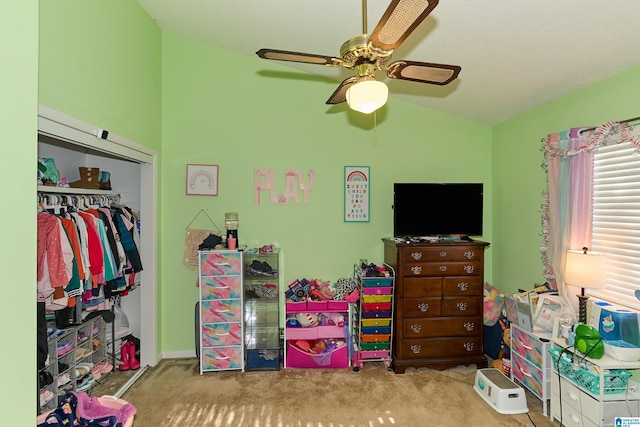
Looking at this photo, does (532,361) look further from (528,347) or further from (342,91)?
(342,91)

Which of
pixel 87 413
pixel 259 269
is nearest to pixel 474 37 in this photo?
pixel 259 269

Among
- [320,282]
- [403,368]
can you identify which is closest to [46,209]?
[320,282]

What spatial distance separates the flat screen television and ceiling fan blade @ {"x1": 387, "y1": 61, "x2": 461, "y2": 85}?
1710 millimetres

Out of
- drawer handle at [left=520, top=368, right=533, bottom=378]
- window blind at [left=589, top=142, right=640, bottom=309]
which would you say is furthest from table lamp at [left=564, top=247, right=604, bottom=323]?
drawer handle at [left=520, top=368, right=533, bottom=378]

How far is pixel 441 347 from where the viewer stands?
10.8 ft

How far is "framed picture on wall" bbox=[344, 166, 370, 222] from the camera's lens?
375 cm

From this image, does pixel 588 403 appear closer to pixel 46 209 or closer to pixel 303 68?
pixel 303 68

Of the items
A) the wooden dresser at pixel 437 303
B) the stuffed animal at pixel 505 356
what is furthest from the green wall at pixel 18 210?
the stuffed animal at pixel 505 356

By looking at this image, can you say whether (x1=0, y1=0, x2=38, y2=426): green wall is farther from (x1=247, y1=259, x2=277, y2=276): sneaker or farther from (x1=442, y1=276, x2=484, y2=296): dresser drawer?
(x1=442, y1=276, x2=484, y2=296): dresser drawer

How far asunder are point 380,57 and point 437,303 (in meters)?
2.46

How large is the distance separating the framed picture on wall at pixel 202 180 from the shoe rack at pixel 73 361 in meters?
1.45

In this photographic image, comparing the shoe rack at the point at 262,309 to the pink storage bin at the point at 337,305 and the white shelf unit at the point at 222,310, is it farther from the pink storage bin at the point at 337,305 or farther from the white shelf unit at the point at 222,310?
the pink storage bin at the point at 337,305

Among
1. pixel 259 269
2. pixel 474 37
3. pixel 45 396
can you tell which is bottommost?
pixel 45 396

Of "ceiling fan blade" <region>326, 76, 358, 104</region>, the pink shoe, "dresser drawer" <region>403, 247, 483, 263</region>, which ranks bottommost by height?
the pink shoe
